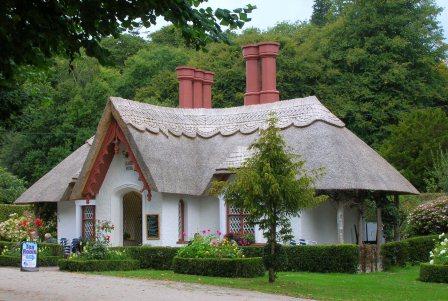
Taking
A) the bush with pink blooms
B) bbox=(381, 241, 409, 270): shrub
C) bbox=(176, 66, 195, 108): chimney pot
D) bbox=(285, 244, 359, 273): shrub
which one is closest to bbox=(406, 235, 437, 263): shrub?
bbox=(381, 241, 409, 270): shrub

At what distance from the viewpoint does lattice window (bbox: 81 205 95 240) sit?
3195 cm

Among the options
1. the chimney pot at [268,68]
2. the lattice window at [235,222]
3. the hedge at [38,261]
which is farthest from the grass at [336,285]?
the chimney pot at [268,68]

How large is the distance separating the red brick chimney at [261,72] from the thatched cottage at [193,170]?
16cm

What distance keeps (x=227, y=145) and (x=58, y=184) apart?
806cm

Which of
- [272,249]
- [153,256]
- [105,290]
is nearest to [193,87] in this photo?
[153,256]

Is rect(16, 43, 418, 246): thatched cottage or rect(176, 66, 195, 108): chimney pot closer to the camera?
rect(16, 43, 418, 246): thatched cottage

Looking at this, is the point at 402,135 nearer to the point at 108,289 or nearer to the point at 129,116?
the point at 129,116

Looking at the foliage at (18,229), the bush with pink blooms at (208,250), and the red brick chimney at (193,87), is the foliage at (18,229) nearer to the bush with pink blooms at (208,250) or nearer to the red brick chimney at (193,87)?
the bush with pink blooms at (208,250)

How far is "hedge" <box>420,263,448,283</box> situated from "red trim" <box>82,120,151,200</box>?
11.9 m

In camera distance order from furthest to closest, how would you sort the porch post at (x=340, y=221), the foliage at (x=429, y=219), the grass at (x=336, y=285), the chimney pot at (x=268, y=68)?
the chimney pot at (x=268, y=68), the foliage at (x=429, y=219), the porch post at (x=340, y=221), the grass at (x=336, y=285)

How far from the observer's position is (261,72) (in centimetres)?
3497

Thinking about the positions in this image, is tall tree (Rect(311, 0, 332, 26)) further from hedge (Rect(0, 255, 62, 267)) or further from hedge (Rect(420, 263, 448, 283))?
hedge (Rect(420, 263, 448, 283))

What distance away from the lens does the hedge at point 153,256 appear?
1003 inches

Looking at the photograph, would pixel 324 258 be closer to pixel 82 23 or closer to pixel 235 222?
pixel 235 222
